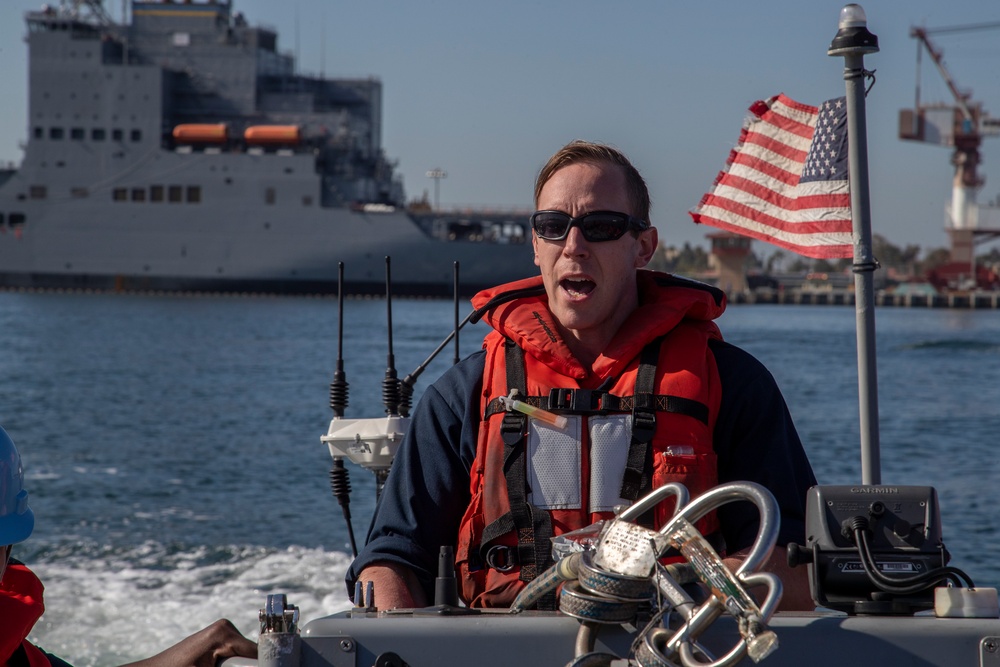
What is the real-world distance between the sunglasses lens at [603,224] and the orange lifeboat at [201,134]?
70618mm

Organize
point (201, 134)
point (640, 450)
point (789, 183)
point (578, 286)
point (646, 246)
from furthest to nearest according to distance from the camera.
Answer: point (201, 134)
point (789, 183)
point (646, 246)
point (578, 286)
point (640, 450)

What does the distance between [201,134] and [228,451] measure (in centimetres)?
5489

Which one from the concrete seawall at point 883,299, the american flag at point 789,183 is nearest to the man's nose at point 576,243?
the american flag at point 789,183

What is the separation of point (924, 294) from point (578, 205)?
102 meters

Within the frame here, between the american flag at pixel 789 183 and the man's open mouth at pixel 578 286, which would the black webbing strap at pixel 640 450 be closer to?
the man's open mouth at pixel 578 286

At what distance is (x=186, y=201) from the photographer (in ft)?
231

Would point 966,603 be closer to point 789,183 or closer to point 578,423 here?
point 578,423

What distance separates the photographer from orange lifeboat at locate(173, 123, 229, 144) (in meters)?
70.7

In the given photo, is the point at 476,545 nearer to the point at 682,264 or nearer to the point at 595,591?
the point at 595,591

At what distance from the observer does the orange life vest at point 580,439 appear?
2.69 m

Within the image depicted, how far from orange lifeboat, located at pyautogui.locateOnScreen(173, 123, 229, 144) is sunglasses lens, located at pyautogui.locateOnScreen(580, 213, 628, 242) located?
7062 centimetres

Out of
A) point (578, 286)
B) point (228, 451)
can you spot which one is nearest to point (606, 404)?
point (578, 286)

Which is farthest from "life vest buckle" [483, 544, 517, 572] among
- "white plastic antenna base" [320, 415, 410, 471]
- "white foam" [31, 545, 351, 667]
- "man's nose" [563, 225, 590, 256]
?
"white foam" [31, 545, 351, 667]

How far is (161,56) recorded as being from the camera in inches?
2943
